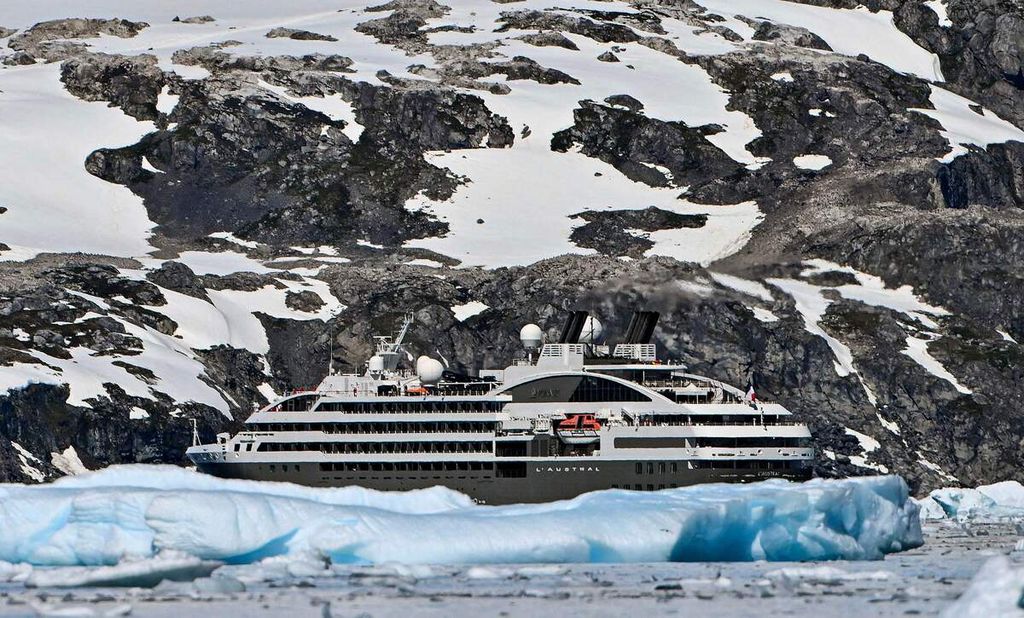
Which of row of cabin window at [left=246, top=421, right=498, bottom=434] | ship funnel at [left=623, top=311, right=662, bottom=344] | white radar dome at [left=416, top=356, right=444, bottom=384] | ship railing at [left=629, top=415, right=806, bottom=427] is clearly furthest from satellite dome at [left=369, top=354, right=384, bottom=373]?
ship railing at [left=629, top=415, right=806, bottom=427]

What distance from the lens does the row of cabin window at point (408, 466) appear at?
10688cm

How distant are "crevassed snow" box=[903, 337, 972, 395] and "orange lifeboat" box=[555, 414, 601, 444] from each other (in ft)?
203

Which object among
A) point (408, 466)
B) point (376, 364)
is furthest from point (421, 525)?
point (376, 364)

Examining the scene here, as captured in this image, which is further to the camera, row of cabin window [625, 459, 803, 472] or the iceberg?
row of cabin window [625, 459, 803, 472]

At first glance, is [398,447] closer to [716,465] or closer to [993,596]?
[716,465]

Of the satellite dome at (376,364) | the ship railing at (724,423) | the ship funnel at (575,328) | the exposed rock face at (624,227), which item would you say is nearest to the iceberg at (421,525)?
the ship railing at (724,423)

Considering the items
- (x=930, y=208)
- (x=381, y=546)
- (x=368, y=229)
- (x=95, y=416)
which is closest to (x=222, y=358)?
(x=95, y=416)

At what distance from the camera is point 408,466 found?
107m

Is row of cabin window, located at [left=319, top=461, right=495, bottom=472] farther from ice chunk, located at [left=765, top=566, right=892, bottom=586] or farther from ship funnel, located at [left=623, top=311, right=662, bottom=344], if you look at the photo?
ice chunk, located at [left=765, top=566, right=892, bottom=586]

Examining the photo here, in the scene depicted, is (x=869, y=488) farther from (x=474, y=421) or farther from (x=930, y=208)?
(x=930, y=208)

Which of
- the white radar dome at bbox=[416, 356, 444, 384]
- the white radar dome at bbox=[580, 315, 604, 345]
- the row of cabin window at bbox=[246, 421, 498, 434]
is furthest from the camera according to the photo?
the white radar dome at bbox=[580, 315, 604, 345]

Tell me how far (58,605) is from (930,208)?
511 ft

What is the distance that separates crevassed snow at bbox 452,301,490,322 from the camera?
167 m

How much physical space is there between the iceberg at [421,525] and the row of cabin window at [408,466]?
92.3 ft
